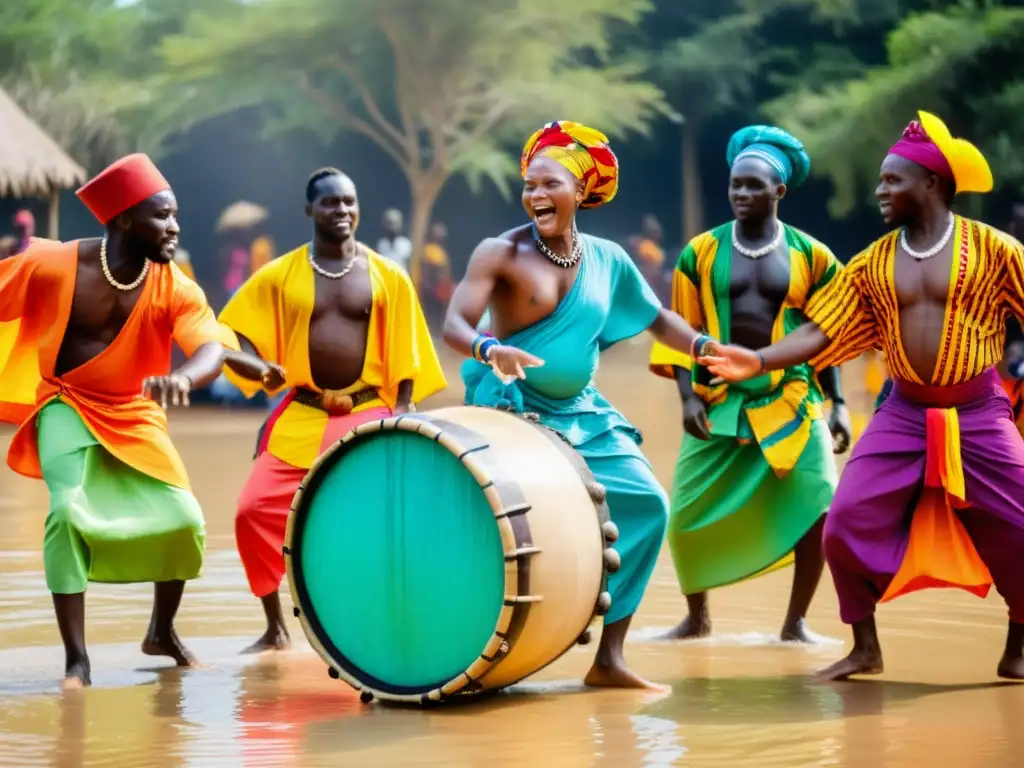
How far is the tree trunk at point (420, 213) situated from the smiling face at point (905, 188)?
1153 inches

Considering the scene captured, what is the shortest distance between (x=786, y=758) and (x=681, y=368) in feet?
9.56

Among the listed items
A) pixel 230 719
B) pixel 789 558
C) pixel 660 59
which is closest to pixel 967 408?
pixel 789 558

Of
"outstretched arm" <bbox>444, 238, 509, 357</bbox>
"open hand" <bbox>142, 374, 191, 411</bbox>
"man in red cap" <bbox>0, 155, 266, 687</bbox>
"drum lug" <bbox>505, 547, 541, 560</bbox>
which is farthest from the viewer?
"man in red cap" <bbox>0, 155, 266, 687</bbox>

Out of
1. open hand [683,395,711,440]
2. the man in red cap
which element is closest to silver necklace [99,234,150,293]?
the man in red cap

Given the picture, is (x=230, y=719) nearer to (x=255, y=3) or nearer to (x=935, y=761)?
(x=935, y=761)

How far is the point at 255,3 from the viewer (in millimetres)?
40562

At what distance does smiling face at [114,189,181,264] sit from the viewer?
304 inches

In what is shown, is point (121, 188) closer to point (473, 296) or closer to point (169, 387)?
point (169, 387)

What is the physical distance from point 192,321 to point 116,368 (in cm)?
33

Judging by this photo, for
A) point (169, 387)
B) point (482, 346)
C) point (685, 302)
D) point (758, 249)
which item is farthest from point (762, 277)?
point (169, 387)

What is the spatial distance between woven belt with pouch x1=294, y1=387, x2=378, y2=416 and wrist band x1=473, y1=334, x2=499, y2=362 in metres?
1.58

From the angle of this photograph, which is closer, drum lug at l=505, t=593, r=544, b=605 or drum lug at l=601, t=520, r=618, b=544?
drum lug at l=505, t=593, r=544, b=605

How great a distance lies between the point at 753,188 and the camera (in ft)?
28.3

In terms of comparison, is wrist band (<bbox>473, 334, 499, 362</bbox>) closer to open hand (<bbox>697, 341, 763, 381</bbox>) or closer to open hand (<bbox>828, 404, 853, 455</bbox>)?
open hand (<bbox>697, 341, 763, 381</bbox>)
